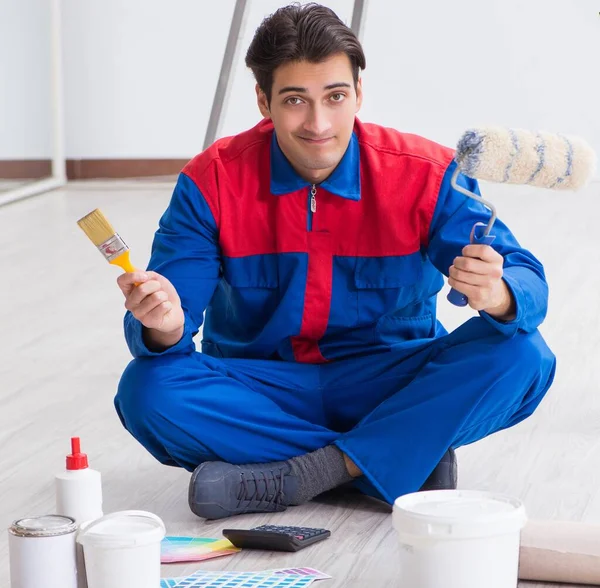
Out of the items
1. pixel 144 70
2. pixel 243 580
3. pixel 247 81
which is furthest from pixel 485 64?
pixel 243 580

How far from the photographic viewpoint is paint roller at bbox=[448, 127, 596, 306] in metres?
1.74

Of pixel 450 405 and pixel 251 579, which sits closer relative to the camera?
pixel 251 579

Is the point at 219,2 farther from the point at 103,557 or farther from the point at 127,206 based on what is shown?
the point at 103,557

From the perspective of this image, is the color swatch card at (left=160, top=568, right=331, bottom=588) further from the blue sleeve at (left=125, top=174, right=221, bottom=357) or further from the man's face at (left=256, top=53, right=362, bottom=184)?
the man's face at (left=256, top=53, right=362, bottom=184)

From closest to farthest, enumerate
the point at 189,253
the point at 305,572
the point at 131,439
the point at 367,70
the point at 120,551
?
the point at 120,551 < the point at 305,572 < the point at 189,253 < the point at 131,439 < the point at 367,70

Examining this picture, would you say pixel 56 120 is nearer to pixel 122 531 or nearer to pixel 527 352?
pixel 527 352

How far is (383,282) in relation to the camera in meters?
2.08

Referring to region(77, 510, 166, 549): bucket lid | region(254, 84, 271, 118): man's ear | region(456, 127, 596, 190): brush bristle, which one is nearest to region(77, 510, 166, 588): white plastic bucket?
region(77, 510, 166, 549): bucket lid

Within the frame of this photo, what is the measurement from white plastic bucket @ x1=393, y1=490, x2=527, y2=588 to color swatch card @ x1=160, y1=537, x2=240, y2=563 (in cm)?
39

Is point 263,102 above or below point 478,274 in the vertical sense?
above

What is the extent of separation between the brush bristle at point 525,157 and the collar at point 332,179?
1.03 feet

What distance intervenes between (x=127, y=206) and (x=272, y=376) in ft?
11.8

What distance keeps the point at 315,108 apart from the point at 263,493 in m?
0.64

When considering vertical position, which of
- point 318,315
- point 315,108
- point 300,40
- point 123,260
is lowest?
point 318,315
